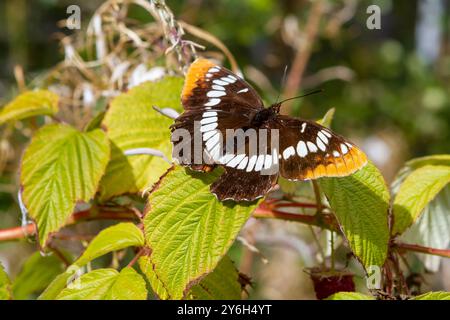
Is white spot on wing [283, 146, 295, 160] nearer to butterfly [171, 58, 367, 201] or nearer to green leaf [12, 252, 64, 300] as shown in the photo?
butterfly [171, 58, 367, 201]

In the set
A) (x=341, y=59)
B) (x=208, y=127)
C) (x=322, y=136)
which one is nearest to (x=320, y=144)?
(x=322, y=136)

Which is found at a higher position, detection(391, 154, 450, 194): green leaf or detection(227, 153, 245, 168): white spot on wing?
detection(227, 153, 245, 168): white spot on wing

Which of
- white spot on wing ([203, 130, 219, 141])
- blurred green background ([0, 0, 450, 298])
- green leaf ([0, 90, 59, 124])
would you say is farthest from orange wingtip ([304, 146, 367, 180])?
blurred green background ([0, 0, 450, 298])

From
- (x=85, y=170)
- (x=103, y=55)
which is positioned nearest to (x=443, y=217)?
(x=85, y=170)

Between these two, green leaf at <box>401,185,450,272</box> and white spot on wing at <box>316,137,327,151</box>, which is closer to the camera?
white spot on wing at <box>316,137,327,151</box>

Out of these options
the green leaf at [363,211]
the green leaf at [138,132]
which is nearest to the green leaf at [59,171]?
the green leaf at [138,132]

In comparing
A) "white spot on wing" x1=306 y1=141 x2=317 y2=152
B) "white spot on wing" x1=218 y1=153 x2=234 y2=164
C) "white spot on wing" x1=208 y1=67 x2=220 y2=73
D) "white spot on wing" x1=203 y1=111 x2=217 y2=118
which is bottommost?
"white spot on wing" x1=218 y1=153 x2=234 y2=164

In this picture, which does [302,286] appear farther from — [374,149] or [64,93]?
[64,93]
